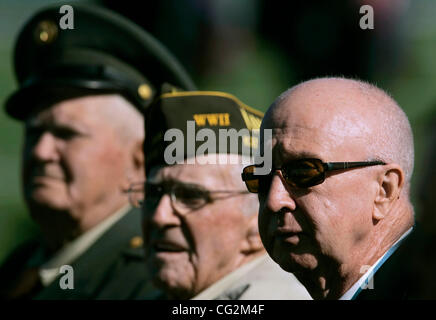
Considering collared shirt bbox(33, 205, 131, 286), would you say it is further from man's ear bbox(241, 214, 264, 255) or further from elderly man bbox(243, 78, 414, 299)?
elderly man bbox(243, 78, 414, 299)

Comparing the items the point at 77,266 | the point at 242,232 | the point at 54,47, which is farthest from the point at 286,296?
the point at 54,47

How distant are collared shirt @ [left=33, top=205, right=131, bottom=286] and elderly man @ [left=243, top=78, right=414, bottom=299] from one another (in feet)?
8.58

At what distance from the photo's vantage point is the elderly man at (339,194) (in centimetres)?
268

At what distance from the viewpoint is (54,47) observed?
5.51 m

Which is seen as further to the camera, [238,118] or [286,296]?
[238,118]

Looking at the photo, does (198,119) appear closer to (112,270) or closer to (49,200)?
(112,270)

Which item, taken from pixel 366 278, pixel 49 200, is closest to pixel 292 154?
pixel 366 278

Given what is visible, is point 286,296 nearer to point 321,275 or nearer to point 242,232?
point 242,232

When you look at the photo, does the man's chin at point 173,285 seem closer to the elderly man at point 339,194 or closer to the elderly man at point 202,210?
the elderly man at point 202,210

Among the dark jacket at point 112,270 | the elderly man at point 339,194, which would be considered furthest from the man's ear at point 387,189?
the dark jacket at point 112,270

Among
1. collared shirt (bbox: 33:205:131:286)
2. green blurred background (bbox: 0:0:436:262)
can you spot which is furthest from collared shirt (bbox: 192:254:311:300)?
green blurred background (bbox: 0:0:436:262)

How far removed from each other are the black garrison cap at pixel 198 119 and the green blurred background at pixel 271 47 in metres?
2.72

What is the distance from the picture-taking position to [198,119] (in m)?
3.95
